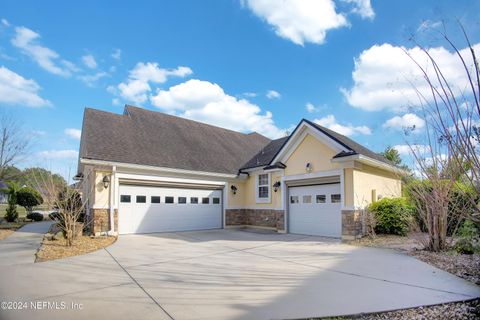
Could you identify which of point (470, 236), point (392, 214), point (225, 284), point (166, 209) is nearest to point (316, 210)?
point (392, 214)

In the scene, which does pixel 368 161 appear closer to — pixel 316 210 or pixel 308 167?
pixel 308 167

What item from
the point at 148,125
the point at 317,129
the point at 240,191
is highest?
the point at 148,125

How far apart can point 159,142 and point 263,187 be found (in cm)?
624

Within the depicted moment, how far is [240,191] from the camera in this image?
18031 millimetres

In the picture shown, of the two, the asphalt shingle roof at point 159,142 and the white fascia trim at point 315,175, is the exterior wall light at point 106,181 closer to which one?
the asphalt shingle roof at point 159,142

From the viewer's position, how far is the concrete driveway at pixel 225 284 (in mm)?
4516

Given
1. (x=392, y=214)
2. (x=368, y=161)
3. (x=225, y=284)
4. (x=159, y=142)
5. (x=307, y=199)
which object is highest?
(x=159, y=142)

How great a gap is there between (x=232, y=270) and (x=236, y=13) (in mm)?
11089

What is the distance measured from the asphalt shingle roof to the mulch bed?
330 cm

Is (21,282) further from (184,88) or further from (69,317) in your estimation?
(184,88)

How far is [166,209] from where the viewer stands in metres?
15.0

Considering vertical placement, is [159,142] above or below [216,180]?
above

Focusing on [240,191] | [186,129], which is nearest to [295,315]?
[240,191]

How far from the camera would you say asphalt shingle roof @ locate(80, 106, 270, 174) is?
13.8 m
